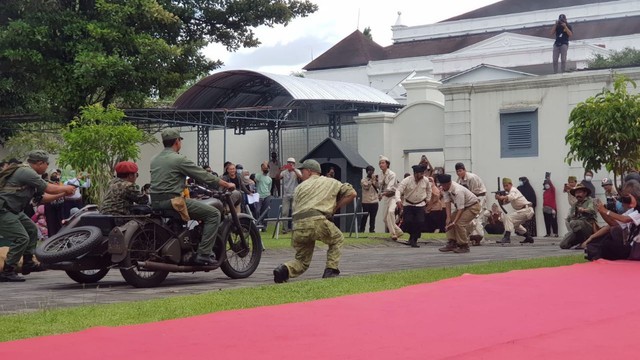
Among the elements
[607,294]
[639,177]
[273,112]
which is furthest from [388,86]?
[607,294]

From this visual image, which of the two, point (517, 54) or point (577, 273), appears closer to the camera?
point (577, 273)

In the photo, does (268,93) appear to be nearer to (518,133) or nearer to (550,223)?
(518,133)

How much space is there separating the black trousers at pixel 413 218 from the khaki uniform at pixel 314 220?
834 cm

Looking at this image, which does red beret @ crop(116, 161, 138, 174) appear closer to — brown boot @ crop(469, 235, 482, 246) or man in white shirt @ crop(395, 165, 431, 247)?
man in white shirt @ crop(395, 165, 431, 247)

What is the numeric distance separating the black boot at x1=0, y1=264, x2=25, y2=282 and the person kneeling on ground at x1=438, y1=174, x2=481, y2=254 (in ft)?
25.0

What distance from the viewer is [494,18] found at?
71.6m

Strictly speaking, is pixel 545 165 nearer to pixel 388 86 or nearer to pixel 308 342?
pixel 308 342

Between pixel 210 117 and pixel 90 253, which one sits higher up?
pixel 210 117

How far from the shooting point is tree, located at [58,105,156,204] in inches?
981

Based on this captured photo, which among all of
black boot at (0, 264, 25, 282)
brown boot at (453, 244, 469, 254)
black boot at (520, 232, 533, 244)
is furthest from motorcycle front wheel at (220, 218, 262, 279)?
black boot at (520, 232, 533, 244)

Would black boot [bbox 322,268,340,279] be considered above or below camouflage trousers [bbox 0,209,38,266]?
below

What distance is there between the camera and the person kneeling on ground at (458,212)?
19.0m

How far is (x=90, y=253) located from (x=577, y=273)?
5.71m

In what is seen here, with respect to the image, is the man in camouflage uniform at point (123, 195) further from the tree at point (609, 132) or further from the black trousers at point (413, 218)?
the black trousers at point (413, 218)
